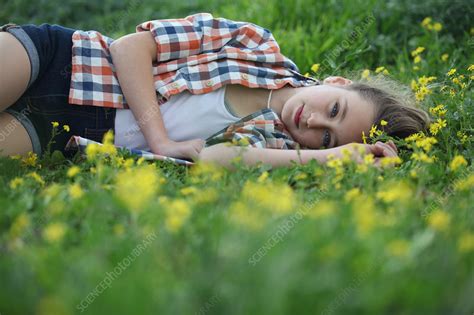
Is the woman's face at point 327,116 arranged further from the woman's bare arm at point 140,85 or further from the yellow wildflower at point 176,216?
the yellow wildflower at point 176,216

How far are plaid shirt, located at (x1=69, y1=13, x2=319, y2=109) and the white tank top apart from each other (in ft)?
0.16

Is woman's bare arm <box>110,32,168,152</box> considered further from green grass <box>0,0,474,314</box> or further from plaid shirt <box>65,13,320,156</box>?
green grass <box>0,0,474,314</box>

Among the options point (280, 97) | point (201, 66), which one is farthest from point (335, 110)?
point (201, 66)

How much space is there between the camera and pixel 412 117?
3111mm

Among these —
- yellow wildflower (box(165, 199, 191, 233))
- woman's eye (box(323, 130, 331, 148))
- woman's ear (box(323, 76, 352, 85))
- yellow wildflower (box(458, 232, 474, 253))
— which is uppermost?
yellow wildflower (box(458, 232, 474, 253))

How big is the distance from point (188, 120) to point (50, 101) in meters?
0.65

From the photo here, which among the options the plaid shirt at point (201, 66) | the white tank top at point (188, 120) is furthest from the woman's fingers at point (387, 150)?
the white tank top at point (188, 120)

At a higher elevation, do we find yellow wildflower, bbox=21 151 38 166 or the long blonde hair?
the long blonde hair

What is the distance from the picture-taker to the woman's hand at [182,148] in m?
2.89

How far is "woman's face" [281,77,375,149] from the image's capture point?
2.97 metres

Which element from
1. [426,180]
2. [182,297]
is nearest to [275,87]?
[426,180]

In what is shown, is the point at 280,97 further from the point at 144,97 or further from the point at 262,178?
the point at 262,178

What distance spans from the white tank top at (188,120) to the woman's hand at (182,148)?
0.38ft

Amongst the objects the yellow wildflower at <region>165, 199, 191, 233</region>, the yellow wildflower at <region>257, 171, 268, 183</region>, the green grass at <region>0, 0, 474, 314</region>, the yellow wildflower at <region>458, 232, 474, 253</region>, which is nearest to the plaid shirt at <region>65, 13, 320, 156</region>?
the green grass at <region>0, 0, 474, 314</region>
